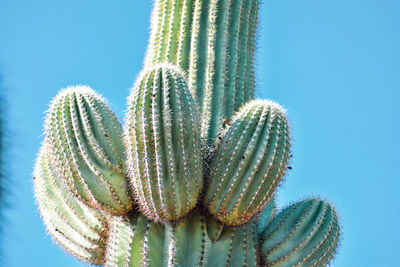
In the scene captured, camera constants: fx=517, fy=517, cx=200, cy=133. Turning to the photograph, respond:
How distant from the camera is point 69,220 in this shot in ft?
13.9

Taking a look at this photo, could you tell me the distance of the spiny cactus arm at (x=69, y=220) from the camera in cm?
413

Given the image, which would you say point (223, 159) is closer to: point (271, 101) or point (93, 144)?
point (271, 101)

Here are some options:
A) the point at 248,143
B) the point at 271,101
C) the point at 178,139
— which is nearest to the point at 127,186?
the point at 178,139

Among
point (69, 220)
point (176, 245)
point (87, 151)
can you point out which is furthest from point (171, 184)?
point (69, 220)

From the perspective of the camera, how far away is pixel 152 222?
3.79 metres

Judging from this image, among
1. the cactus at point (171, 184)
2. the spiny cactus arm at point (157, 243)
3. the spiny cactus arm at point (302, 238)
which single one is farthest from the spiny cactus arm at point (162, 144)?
the spiny cactus arm at point (302, 238)

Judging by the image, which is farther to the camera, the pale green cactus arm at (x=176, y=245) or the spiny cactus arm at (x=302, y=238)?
the spiny cactus arm at (x=302, y=238)

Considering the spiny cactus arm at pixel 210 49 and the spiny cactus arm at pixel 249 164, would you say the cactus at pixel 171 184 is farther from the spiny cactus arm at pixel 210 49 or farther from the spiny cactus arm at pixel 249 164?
the spiny cactus arm at pixel 210 49

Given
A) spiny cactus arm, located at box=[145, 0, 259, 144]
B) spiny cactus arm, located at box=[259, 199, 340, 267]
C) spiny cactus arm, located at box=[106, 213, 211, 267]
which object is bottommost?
spiny cactus arm, located at box=[106, 213, 211, 267]

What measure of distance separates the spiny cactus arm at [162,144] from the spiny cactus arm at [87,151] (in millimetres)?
218

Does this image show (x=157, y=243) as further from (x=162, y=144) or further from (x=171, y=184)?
(x=162, y=144)

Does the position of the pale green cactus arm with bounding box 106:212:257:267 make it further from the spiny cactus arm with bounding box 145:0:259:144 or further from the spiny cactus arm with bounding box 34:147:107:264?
the spiny cactus arm with bounding box 145:0:259:144

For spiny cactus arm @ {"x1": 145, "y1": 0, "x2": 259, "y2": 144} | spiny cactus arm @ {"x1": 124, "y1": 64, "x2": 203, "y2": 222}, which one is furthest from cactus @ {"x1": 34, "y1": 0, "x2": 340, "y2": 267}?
spiny cactus arm @ {"x1": 145, "y1": 0, "x2": 259, "y2": 144}

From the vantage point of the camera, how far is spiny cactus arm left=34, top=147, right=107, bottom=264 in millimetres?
4133
